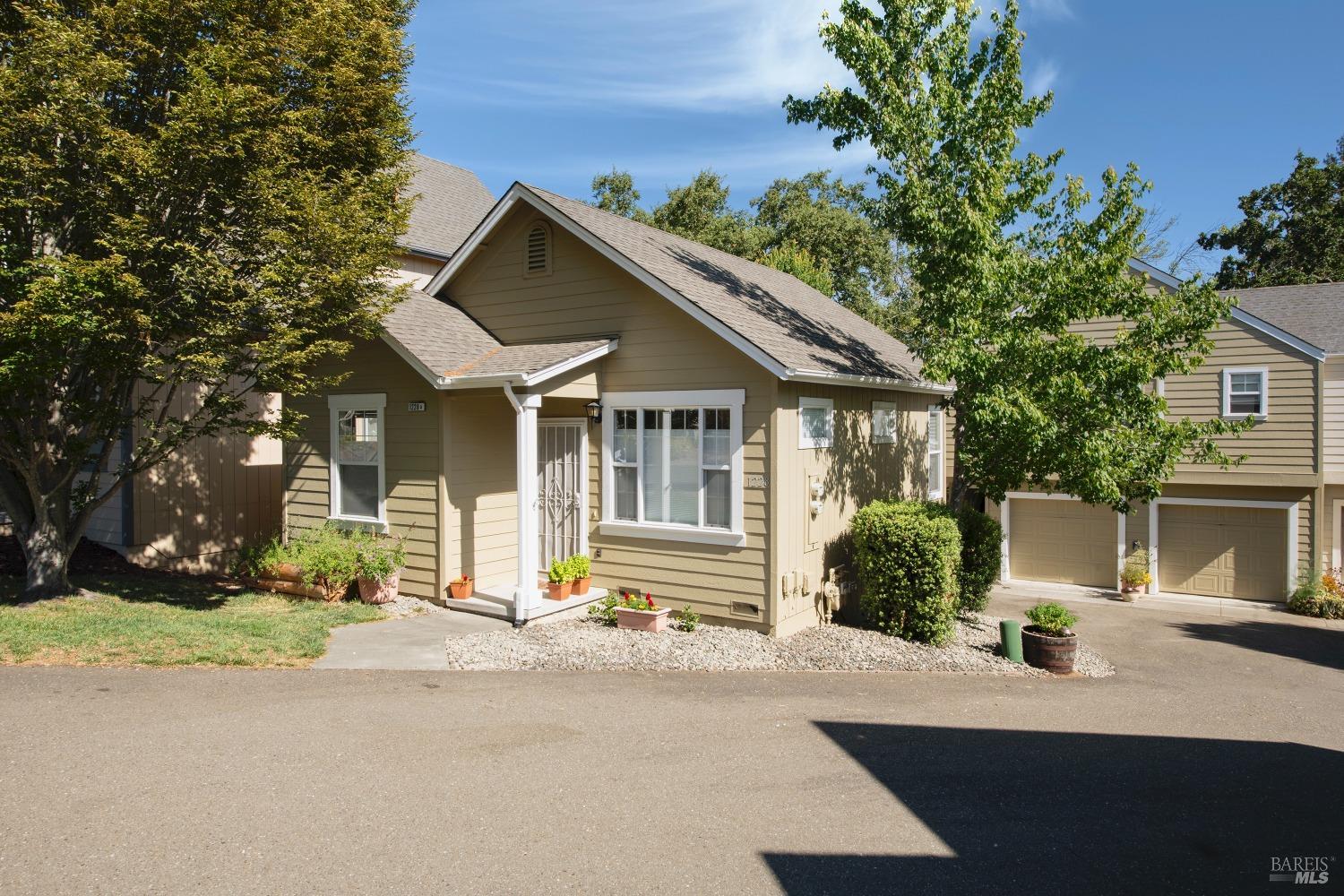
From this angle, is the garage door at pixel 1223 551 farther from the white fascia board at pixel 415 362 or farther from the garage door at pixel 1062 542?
the white fascia board at pixel 415 362

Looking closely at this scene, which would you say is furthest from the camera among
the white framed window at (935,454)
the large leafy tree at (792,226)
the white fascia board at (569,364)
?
the large leafy tree at (792,226)

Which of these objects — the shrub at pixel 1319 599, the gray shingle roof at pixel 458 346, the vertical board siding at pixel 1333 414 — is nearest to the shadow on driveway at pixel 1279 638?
the shrub at pixel 1319 599

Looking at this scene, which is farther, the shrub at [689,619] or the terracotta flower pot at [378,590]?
the terracotta flower pot at [378,590]

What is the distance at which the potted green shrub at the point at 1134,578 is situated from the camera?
55.7 feet

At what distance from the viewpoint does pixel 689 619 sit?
10227 millimetres

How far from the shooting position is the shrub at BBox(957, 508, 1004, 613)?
12.3 m

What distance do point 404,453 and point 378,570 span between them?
1.67 meters

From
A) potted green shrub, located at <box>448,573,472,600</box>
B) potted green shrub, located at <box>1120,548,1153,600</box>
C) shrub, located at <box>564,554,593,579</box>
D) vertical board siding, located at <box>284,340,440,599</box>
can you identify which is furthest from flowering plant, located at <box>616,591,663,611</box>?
potted green shrub, located at <box>1120,548,1153,600</box>

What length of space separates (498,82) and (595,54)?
7.24 ft

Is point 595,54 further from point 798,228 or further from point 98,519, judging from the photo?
point 798,228

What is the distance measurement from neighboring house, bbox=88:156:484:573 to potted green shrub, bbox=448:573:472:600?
4.23 metres

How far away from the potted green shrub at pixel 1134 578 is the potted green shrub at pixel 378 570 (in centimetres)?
1476

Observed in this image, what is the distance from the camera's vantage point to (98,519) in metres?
13.8

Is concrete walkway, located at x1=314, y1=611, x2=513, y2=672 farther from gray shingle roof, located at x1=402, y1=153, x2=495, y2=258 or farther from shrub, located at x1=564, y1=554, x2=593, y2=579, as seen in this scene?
gray shingle roof, located at x1=402, y1=153, x2=495, y2=258
